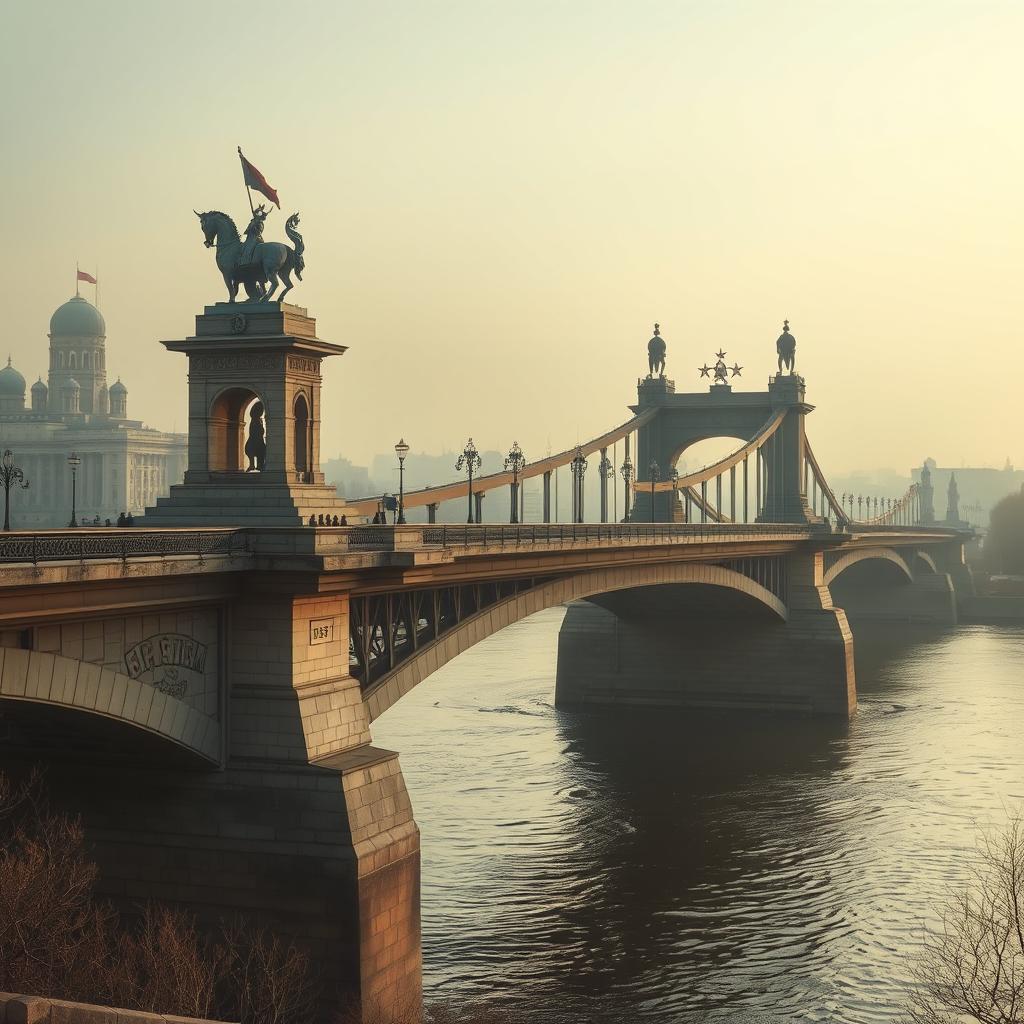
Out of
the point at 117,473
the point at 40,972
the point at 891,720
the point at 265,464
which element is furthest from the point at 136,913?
the point at 117,473

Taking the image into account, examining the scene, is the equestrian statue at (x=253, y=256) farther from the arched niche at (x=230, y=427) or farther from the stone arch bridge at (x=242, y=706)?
the stone arch bridge at (x=242, y=706)

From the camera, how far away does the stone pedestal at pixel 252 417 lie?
3136 cm

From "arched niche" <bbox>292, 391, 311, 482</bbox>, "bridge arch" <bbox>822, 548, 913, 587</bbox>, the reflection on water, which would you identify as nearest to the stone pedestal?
"arched niche" <bbox>292, 391, 311, 482</bbox>

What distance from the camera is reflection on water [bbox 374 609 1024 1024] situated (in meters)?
32.2

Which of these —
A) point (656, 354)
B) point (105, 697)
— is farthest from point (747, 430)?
point (105, 697)

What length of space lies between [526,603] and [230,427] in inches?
448

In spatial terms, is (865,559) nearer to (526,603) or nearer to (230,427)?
(526,603)

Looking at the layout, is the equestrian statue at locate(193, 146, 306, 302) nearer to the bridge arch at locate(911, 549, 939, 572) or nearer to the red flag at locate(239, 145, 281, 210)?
the red flag at locate(239, 145, 281, 210)

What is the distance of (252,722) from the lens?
28.3m

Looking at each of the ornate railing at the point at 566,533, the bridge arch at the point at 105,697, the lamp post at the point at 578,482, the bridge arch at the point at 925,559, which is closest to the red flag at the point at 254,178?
the ornate railing at the point at 566,533

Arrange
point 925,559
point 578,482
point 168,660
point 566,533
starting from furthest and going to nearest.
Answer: point 925,559
point 578,482
point 566,533
point 168,660

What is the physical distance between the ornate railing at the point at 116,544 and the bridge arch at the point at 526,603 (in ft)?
19.7

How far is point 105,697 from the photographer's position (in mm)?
25000

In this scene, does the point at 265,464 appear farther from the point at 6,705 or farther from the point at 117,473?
the point at 117,473
